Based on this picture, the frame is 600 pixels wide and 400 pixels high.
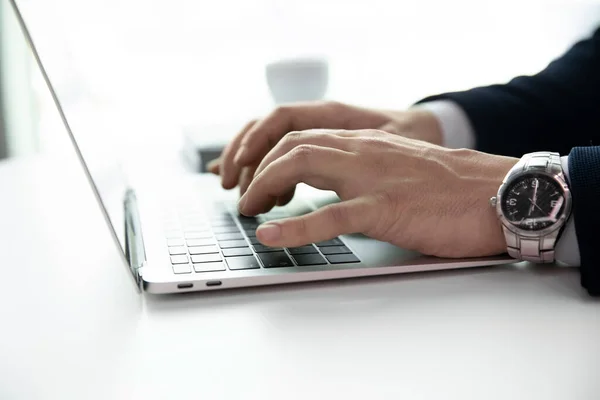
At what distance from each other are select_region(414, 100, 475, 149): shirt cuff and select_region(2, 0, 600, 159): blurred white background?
0.67 m

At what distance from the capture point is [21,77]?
6.23ft

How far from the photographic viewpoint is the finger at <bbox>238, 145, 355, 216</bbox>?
0.62 meters

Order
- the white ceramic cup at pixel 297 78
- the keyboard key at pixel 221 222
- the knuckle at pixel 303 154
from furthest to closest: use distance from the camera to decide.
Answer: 1. the white ceramic cup at pixel 297 78
2. the keyboard key at pixel 221 222
3. the knuckle at pixel 303 154

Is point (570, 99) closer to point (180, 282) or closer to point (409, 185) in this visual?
point (409, 185)

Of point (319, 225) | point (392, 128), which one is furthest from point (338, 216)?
point (392, 128)

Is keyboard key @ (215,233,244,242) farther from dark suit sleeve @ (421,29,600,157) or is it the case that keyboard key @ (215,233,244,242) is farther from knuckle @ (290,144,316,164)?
dark suit sleeve @ (421,29,600,157)

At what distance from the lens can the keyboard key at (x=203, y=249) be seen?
0.62m

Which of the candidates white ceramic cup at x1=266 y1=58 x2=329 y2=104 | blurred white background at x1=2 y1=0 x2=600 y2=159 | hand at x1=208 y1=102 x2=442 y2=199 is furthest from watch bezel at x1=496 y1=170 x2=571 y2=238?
blurred white background at x1=2 y1=0 x2=600 y2=159

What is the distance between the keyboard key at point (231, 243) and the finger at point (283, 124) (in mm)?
213

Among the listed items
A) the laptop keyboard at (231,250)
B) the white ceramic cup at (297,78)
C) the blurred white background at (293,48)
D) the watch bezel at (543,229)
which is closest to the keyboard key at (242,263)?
the laptop keyboard at (231,250)

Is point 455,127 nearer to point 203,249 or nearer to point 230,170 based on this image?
point 230,170

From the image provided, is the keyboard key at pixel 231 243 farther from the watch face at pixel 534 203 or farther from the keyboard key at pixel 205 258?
the watch face at pixel 534 203

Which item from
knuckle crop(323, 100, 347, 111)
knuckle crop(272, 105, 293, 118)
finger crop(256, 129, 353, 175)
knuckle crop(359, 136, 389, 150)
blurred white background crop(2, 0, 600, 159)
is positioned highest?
finger crop(256, 129, 353, 175)

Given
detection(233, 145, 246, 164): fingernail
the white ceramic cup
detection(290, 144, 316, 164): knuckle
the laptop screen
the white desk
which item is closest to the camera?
the white desk
